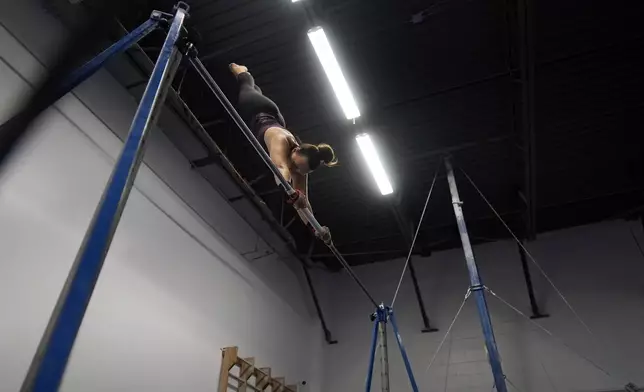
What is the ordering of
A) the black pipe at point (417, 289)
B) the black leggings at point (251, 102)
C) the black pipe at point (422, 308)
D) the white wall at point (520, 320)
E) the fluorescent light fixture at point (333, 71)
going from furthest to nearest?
the black pipe at point (422, 308) → the black pipe at point (417, 289) → the white wall at point (520, 320) → the fluorescent light fixture at point (333, 71) → the black leggings at point (251, 102)

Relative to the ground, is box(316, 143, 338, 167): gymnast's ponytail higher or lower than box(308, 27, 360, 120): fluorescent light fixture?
lower

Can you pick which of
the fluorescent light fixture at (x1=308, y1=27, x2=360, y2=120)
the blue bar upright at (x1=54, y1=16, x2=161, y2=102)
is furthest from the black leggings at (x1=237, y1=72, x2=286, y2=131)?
the blue bar upright at (x1=54, y1=16, x2=161, y2=102)

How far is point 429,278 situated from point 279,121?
524 cm

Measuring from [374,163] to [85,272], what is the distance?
17.9 feet

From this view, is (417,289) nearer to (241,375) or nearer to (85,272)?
(241,375)

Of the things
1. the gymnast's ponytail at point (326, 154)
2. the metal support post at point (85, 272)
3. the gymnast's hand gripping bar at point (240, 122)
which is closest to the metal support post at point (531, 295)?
the gymnast's hand gripping bar at point (240, 122)

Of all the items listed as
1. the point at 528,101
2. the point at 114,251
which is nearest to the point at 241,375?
the point at 114,251

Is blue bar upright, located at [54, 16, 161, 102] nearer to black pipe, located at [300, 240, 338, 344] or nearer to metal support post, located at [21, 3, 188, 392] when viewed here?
metal support post, located at [21, 3, 188, 392]

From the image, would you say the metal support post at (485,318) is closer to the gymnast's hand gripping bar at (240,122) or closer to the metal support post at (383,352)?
the metal support post at (383,352)

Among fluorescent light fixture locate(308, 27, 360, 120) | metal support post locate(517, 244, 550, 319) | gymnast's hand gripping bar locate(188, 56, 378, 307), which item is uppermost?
fluorescent light fixture locate(308, 27, 360, 120)

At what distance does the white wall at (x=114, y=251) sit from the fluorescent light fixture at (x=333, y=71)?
2265mm

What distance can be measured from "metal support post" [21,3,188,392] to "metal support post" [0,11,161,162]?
89cm

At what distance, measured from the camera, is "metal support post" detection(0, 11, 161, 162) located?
2710mm

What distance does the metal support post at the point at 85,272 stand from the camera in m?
1.43
